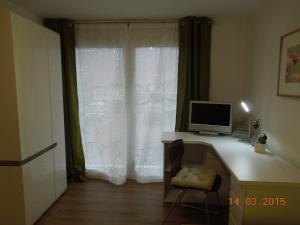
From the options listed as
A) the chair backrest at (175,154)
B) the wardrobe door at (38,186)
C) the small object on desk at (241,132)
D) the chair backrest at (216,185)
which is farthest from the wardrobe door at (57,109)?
the small object on desk at (241,132)

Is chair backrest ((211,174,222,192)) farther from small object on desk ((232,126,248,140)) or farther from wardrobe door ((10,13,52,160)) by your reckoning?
wardrobe door ((10,13,52,160))

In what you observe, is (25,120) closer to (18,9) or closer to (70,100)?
(70,100)

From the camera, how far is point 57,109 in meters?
2.82

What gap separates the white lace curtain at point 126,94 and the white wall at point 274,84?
1041 mm

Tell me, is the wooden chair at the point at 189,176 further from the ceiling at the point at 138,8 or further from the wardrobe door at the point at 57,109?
the ceiling at the point at 138,8

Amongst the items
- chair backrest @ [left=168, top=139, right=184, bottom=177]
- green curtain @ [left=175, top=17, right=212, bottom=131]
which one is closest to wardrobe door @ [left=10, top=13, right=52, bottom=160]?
chair backrest @ [left=168, top=139, right=184, bottom=177]

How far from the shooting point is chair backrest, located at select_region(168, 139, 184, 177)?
7.50 feet

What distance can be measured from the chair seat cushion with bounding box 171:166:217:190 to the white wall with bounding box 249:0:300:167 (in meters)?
0.70

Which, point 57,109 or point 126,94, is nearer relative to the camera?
point 57,109

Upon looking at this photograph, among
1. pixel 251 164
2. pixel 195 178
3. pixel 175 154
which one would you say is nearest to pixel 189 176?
pixel 195 178

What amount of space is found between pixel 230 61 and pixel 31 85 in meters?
2.52

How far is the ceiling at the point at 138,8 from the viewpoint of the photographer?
2.50 meters

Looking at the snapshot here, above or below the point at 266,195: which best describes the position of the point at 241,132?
above

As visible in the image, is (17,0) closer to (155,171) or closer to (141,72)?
(141,72)
